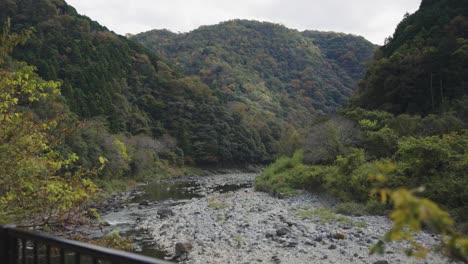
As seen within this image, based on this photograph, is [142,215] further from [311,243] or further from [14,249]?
[14,249]

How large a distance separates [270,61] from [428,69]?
335ft

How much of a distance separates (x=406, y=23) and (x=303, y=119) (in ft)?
204

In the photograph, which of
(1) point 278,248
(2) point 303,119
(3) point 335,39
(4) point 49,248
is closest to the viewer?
(4) point 49,248

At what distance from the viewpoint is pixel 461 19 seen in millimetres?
32500

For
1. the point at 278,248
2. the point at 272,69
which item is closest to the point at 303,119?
the point at 272,69

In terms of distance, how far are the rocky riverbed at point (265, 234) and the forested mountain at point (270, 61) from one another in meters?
78.7

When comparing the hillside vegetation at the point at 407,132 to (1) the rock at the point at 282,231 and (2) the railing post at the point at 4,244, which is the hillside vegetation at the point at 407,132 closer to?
(1) the rock at the point at 282,231

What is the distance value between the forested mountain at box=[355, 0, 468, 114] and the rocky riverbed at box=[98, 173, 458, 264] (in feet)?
48.7

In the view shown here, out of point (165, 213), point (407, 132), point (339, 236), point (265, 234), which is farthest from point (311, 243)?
point (407, 132)

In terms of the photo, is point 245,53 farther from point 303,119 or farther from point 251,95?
point 303,119

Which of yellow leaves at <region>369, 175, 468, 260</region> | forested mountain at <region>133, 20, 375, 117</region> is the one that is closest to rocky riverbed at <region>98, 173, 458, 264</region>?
yellow leaves at <region>369, 175, 468, 260</region>

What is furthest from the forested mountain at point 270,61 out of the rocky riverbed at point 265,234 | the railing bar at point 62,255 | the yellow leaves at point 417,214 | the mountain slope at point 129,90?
the yellow leaves at point 417,214

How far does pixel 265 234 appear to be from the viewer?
14805 mm

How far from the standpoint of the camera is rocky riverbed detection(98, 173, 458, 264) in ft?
38.6
